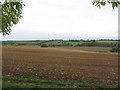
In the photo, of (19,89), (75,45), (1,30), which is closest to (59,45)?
(75,45)

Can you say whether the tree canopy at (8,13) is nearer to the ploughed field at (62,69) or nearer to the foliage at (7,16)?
the foliage at (7,16)

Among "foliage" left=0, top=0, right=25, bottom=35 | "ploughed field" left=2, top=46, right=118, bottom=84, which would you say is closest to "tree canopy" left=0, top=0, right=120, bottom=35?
"foliage" left=0, top=0, right=25, bottom=35

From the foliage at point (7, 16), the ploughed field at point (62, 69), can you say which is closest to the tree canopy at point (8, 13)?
the foliage at point (7, 16)

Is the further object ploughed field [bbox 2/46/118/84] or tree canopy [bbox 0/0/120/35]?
ploughed field [bbox 2/46/118/84]

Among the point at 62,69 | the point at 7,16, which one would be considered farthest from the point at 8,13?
the point at 62,69

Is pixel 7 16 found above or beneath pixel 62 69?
above

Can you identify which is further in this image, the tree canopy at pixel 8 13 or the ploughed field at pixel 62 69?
the ploughed field at pixel 62 69

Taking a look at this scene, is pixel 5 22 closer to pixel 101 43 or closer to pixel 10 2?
pixel 10 2

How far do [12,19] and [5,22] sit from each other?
1.07m

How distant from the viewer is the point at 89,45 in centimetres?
8894

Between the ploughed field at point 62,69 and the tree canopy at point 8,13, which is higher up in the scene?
the tree canopy at point 8,13

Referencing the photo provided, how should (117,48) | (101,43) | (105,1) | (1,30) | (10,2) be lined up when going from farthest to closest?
(101,43), (117,48), (1,30), (10,2), (105,1)

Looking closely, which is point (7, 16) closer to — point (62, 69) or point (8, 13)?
point (8, 13)

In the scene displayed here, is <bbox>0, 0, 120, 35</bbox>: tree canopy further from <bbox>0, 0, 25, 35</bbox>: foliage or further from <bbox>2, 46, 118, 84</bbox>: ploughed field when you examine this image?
<bbox>2, 46, 118, 84</bbox>: ploughed field
